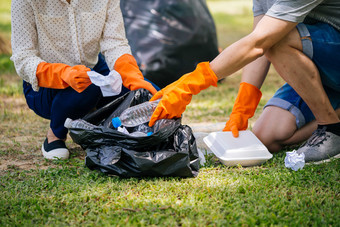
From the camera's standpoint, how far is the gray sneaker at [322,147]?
219 centimetres

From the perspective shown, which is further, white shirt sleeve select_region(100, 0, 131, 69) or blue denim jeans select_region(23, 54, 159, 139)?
white shirt sleeve select_region(100, 0, 131, 69)

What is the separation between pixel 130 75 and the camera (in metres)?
2.44

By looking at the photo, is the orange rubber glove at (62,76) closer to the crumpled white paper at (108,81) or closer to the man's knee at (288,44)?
the crumpled white paper at (108,81)

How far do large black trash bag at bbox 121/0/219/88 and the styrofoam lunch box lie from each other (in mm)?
1856

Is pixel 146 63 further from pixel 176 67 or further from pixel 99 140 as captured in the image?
pixel 99 140

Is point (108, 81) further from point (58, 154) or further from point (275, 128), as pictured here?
point (275, 128)

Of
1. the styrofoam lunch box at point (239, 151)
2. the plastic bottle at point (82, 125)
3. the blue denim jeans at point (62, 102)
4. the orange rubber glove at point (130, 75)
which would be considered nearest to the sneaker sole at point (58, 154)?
the blue denim jeans at point (62, 102)

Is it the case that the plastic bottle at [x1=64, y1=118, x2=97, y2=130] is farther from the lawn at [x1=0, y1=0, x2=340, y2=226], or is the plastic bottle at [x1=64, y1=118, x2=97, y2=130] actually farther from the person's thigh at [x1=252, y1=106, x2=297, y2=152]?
the person's thigh at [x1=252, y1=106, x2=297, y2=152]

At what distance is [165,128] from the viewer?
1.99 metres

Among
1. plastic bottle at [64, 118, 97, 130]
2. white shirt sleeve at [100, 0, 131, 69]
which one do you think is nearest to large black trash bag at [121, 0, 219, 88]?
white shirt sleeve at [100, 0, 131, 69]

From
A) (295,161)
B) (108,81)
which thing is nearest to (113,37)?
(108,81)

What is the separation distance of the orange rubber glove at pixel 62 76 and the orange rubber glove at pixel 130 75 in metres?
0.25

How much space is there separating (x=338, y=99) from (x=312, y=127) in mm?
220

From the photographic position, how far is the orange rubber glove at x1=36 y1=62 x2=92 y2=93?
2213 millimetres
